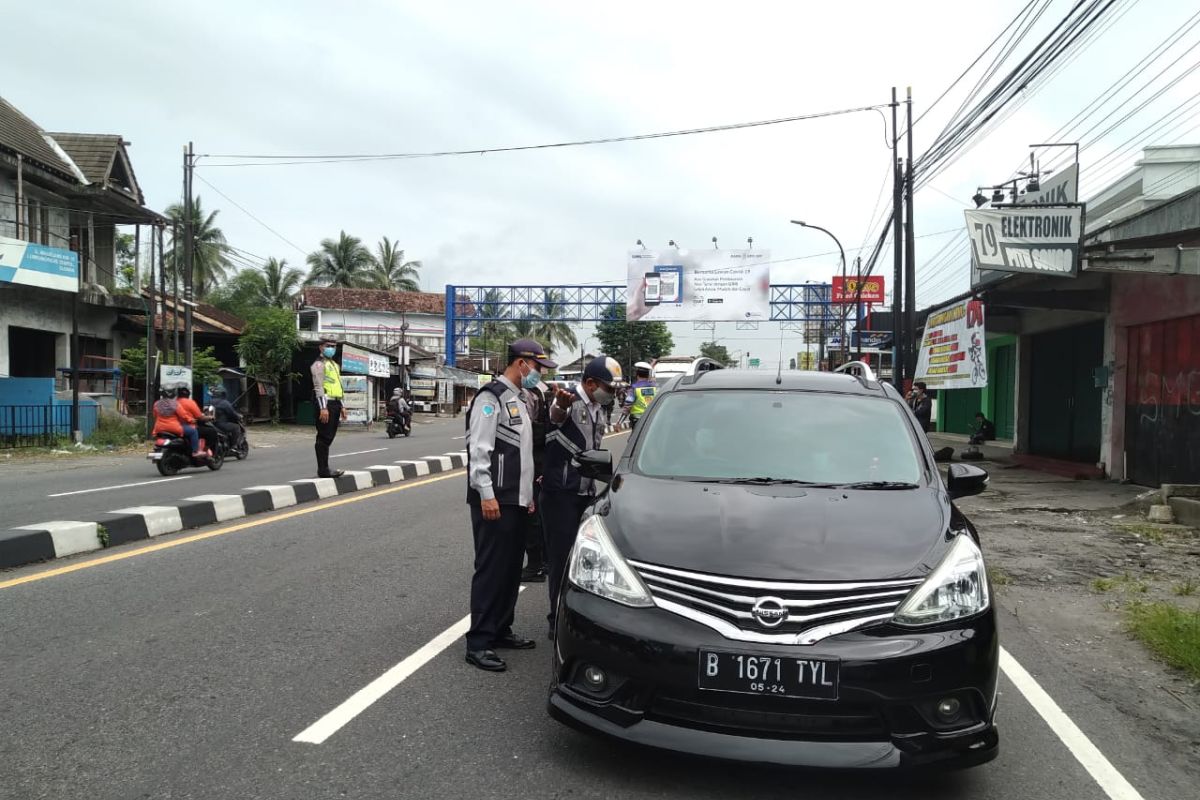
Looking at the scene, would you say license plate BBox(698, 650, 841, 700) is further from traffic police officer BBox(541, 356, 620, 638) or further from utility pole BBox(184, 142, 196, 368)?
utility pole BBox(184, 142, 196, 368)

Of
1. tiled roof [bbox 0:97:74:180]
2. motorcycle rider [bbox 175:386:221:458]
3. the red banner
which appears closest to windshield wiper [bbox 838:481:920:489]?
motorcycle rider [bbox 175:386:221:458]

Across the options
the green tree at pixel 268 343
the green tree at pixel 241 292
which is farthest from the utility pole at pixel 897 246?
the green tree at pixel 241 292

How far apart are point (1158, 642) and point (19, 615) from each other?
6841 mm

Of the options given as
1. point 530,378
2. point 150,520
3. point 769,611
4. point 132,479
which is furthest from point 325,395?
point 769,611

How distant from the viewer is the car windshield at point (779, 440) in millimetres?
3941

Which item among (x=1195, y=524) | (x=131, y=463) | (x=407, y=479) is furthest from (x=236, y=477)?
(x=1195, y=524)

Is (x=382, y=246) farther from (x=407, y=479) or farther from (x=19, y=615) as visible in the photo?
(x=19, y=615)

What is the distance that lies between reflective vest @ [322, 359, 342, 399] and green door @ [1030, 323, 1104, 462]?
13.2 meters

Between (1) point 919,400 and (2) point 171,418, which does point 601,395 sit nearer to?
(2) point 171,418

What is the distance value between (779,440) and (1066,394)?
15.5m

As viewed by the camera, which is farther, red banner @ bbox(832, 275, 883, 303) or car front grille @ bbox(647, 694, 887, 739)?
red banner @ bbox(832, 275, 883, 303)

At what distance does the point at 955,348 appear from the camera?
57.1 ft

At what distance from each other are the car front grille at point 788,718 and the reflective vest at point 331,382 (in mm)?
9094

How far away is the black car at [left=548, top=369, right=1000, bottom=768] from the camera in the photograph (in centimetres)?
279
